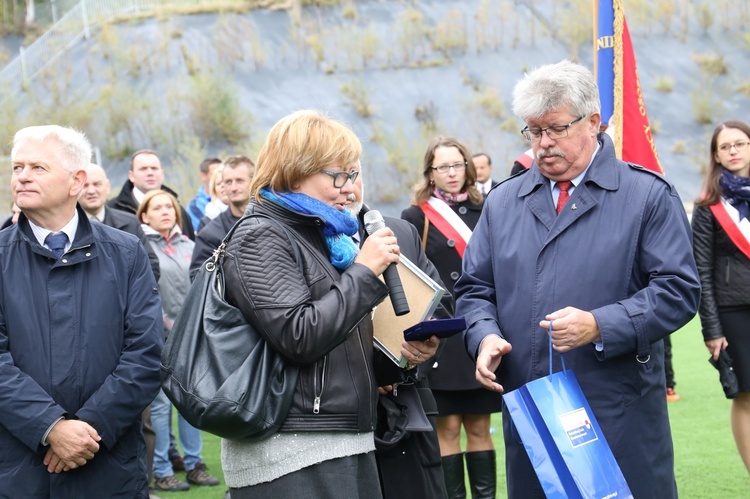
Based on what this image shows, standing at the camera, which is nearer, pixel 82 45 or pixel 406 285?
pixel 406 285

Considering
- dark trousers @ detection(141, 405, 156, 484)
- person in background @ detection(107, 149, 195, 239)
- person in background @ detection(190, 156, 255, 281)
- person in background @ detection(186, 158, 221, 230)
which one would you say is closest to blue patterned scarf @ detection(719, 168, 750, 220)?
person in background @ detection(190, 156, 255, 281)

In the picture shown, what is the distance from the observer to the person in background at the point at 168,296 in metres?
6.88

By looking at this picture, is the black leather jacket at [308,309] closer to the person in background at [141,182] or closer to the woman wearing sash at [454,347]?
the woman wearing sash at [454,347]

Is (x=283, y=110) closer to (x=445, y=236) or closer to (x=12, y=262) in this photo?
(x=445, y=236)

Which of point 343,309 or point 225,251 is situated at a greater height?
point 225,251

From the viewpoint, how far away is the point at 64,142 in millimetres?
3953

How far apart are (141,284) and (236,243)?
1.05 metres

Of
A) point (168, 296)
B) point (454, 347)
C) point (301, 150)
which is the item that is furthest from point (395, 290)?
point (168, 296)

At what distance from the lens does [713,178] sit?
616 centimetres

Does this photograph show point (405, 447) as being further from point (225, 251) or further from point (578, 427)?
point (225, 251)

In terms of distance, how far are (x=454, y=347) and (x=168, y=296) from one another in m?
2.38

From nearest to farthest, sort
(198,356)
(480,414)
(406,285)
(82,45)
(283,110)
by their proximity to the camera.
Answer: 1. (198,356)
2. (406,285)
3. (480,414)
4. (283,110)
5. (82,45)

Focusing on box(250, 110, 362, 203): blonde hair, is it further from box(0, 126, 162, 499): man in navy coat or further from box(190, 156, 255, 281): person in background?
box(190, 156, 255, 281): person in background

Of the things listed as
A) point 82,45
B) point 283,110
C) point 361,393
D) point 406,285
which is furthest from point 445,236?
point 82,45
